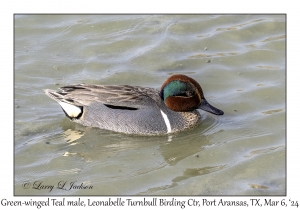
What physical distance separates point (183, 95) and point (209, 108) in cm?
44

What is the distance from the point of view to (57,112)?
9.33 metres

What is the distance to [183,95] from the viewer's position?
8828 mm

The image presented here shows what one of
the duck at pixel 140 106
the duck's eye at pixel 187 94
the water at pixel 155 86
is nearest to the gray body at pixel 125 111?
the duck at pixel 140 106

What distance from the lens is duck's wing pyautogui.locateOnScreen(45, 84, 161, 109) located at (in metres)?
8.72

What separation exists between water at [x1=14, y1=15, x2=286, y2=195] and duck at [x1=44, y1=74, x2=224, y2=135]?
0.17 m

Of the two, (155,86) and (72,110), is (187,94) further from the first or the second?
(72,110)

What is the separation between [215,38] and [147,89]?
2634 millimetres

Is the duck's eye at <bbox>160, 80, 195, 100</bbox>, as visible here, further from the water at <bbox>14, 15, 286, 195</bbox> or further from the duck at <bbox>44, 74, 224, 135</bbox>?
the water at <bbox>14, 15, 286, 195</bbox>

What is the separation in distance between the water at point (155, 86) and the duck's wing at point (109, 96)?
0.41 meters

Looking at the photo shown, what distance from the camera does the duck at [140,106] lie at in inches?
343

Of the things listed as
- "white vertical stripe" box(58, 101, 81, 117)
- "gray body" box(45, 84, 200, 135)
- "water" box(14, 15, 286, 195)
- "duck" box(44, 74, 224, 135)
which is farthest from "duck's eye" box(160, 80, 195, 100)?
"white vertical stripe" box(58, 101, 81, 117)

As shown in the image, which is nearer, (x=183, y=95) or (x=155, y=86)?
(x=183, y=95)

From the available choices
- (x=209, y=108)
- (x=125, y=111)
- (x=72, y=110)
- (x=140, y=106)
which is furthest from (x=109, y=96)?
(x=209, y=108)

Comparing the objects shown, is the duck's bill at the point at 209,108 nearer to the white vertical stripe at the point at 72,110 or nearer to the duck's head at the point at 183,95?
the duck's head at the point at 183,95
